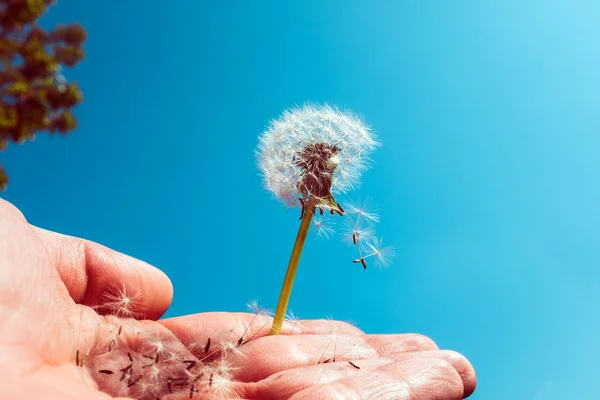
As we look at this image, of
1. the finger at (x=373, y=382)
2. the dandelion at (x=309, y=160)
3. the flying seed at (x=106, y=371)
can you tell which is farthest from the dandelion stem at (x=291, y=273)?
the flying seed at (x=106, y=371)

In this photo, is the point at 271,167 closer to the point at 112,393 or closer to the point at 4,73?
the point at 112,393

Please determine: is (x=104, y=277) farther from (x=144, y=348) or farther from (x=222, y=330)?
(x=222, y=330)

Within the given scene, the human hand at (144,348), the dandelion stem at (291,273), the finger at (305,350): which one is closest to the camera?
the human hand at (144,348)

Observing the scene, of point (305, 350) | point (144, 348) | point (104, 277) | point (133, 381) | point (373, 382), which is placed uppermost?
point (104, 277)

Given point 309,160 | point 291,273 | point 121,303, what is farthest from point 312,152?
point 121,303

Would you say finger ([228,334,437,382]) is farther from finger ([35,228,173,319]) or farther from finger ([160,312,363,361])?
finger ([35,228,173,319])

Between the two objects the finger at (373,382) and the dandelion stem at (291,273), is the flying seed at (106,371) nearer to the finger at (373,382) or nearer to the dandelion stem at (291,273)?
the finger at (373,382)

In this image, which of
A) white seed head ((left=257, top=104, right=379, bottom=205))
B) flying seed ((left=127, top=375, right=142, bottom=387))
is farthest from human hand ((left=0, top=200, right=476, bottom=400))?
white seed head ((left=257, top=104, right=379, bottom=205))
